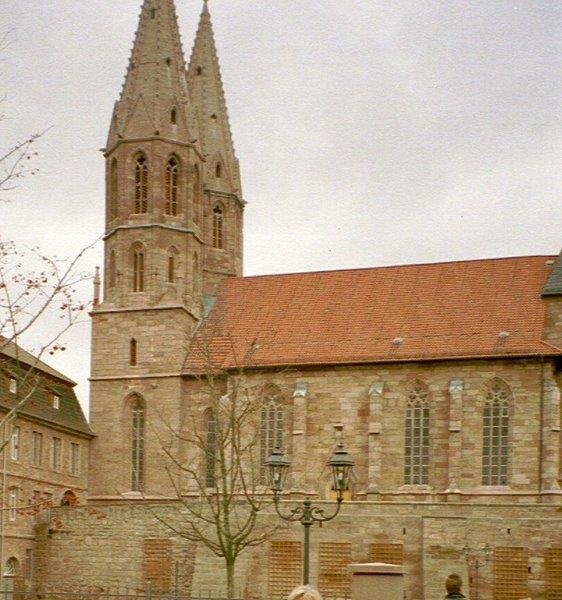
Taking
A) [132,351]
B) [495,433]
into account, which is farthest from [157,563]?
[495,433]

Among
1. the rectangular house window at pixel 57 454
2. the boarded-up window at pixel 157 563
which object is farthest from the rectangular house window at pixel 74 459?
the boarded-up window at pixel 157 563

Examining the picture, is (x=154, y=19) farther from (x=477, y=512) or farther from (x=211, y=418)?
(x=477, y=512)

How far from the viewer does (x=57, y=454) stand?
51.8 m

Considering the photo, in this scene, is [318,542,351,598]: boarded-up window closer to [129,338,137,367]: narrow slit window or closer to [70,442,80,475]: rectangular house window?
[129,338,137,367]: narrow slit window

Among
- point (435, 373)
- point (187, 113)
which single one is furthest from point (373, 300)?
point (187, 113)

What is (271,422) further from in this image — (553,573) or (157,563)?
(553,573)

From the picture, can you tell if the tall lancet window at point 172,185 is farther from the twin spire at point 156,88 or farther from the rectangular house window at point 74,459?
the rectangular house window at point 74,459

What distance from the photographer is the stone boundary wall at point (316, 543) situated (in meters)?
40.2

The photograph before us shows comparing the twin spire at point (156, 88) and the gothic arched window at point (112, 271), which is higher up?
the twin spire at point (156, 88)

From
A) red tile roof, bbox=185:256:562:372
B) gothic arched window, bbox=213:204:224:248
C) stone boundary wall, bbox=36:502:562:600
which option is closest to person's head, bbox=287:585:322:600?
stone boundary wall, bbox=36:502:562:600

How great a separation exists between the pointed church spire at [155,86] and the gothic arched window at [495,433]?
61.2 ft

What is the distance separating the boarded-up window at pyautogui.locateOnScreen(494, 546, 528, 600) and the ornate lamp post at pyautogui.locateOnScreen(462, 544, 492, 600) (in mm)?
296

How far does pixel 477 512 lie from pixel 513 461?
5.67m

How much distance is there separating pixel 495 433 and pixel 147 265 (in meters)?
17.1
